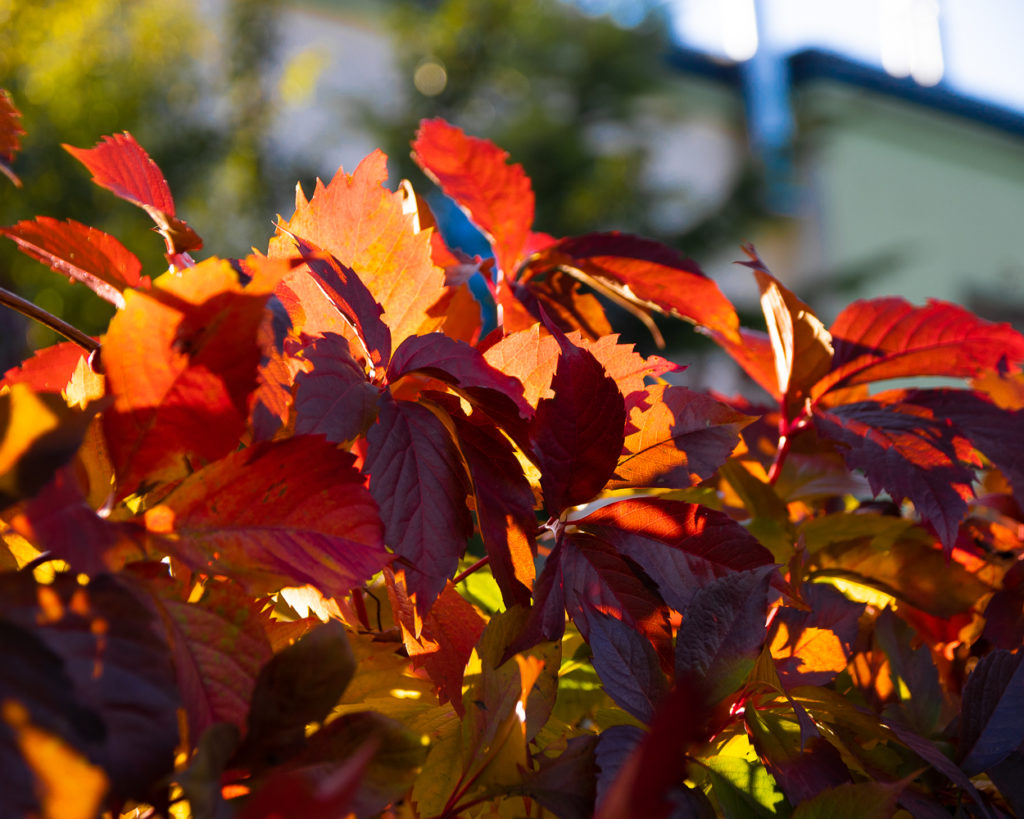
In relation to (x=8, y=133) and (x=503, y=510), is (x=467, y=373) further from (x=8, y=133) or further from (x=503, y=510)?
(x=8, y=133)

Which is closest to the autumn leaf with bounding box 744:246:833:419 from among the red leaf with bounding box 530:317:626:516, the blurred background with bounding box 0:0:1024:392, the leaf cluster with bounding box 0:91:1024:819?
the leaf cluster with bounding box 0:91:1024:819

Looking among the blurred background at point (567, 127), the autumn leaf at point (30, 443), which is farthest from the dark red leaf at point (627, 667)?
the blurred background at point (567, 127)

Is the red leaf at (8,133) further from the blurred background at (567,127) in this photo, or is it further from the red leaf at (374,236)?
the blurred background at (567,127)

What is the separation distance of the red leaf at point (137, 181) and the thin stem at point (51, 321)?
0.03 m

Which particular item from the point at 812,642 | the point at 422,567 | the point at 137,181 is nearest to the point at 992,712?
the point at 812,642

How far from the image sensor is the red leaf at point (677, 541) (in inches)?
8.0

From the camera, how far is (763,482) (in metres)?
0.29

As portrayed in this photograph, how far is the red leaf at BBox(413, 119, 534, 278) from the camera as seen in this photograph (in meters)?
0.32

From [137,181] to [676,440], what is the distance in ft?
0.50

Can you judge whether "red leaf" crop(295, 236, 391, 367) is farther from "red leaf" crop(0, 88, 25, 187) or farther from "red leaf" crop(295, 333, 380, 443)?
"red leaf" crop(0, 88, 25, 187)

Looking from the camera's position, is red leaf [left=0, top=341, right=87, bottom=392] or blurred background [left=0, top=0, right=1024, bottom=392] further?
blurred background [left=0, top=0, right=1024, bottom=392]

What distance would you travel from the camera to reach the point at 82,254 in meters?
0.20

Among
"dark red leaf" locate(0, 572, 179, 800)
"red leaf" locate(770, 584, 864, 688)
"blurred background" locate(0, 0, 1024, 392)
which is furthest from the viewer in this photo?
"blurred background" locate(0, 0, 1024, 392)

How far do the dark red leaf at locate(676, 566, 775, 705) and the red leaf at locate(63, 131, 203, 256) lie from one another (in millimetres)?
143
